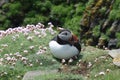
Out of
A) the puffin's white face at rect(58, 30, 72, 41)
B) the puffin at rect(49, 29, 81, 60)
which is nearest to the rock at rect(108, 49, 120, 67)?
the puffin at rect(49, 29, 81, 60)

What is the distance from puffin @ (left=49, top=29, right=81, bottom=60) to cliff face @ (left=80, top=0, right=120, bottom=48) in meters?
3.18

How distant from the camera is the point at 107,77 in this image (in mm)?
9969

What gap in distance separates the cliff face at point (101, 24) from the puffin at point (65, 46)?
3181mm

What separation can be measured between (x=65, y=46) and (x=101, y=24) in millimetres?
Result: 4871

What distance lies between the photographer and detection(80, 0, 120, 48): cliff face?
15.3 m

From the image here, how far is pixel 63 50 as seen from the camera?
11742mm

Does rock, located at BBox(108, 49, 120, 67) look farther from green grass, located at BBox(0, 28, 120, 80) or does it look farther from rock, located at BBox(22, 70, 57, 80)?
rock, located at BBox(22, 70, 57, 80)

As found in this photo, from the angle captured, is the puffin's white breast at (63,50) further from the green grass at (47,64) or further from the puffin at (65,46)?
the green grass at (47,64)

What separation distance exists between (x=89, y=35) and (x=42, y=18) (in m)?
4.58

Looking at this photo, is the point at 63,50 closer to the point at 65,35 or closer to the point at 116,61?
the point at 65,35

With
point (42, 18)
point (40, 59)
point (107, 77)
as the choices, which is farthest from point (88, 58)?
point (42, 18)

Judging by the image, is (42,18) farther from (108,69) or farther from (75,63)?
(108,69)

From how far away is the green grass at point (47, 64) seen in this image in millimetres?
10281

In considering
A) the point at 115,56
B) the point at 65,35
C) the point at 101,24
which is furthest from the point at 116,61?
the point at 101,24
